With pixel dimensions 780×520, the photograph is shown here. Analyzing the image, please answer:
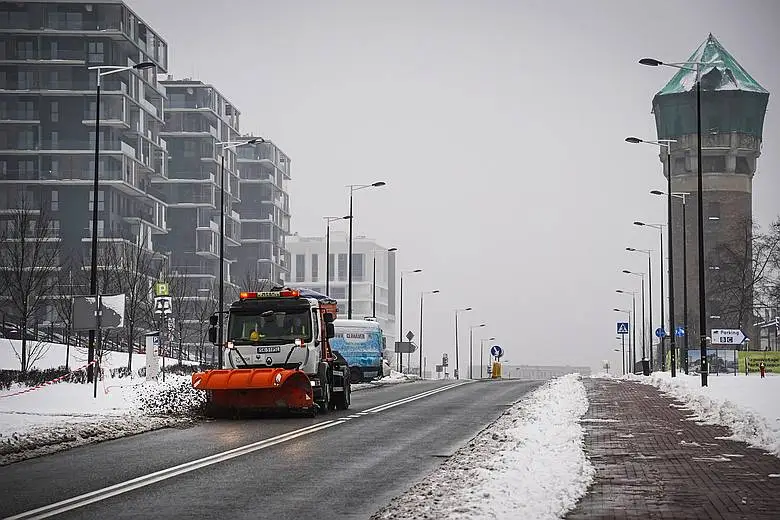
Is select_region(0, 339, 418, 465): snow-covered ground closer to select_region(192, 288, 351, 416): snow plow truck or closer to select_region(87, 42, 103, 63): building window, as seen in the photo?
select_region(192, 288, 351, 416): snow plow truck

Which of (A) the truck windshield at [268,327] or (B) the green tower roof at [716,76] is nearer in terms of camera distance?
(A) the truck windshield at [268,327]

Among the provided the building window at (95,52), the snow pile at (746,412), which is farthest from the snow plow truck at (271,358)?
the building window at (95,52)

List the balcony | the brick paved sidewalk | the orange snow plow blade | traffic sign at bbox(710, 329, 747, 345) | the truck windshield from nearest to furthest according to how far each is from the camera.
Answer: the brick paved sidewalk < the orange snow plow blade < the truck windshield < traffic sign at bbox(710, 329, 747, 345) < the balcony

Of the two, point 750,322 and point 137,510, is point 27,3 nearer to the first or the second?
point 750,322

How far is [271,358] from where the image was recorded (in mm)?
28328

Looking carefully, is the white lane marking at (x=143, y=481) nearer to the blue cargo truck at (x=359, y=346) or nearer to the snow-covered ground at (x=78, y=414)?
the snow-covered ground at (x=78, y=414)

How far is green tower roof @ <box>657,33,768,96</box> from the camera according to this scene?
137 metres

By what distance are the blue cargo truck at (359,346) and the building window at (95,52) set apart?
6513 cm

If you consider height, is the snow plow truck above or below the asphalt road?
above

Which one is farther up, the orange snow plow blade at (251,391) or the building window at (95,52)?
the building window at (95,52)

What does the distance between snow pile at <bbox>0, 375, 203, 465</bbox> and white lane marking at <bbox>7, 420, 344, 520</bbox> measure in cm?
273

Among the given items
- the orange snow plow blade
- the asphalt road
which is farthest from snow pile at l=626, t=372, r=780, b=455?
the orange snow plow blade

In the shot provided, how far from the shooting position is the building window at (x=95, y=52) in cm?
11588

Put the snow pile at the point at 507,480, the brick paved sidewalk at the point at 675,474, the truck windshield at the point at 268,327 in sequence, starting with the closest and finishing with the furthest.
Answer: the snow pile at the point at 507,480 → the brick paved sidewalk at the point at 675,474 → the truck windshield at the point at 268,327
